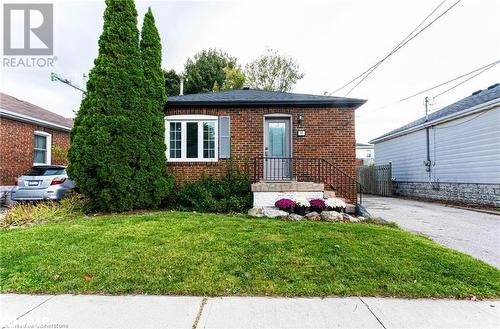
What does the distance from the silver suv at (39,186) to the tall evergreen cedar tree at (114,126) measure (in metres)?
2.12

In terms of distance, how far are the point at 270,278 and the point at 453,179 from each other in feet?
39.6

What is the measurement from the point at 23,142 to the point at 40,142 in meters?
1.04

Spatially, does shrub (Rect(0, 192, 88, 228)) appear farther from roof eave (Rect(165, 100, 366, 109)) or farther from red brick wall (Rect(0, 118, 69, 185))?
roof eave (Rect(165, 100, 366, 109))

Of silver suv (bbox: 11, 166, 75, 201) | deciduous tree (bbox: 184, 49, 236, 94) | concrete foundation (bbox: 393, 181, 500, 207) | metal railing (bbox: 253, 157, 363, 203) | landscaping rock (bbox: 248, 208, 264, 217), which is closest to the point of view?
landscaping rock (bbox: 248, 208, 264, 217)

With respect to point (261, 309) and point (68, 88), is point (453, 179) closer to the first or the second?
point (261, 309)

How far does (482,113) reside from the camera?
1033 cm

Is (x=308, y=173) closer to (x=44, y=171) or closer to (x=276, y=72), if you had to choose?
(x=44, y=171)

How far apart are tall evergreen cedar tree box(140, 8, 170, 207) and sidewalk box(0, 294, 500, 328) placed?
493 centimetres

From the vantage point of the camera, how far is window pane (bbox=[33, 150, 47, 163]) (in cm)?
1107

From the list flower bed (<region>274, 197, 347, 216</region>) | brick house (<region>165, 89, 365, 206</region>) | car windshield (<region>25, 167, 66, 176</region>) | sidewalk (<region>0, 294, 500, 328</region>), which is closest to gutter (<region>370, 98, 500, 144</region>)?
brick house (<region>165, 89, 365, 206</region>)

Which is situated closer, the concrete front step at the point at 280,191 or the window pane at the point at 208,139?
the concrete front step at the point at 280,191

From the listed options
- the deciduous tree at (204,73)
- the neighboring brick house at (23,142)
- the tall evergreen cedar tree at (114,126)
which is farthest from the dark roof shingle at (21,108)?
the deciduous tree at (204,73)

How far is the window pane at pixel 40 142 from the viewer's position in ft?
36.8

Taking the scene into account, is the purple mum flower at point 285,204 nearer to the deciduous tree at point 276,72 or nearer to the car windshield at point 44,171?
the car windshield at point 44,171
